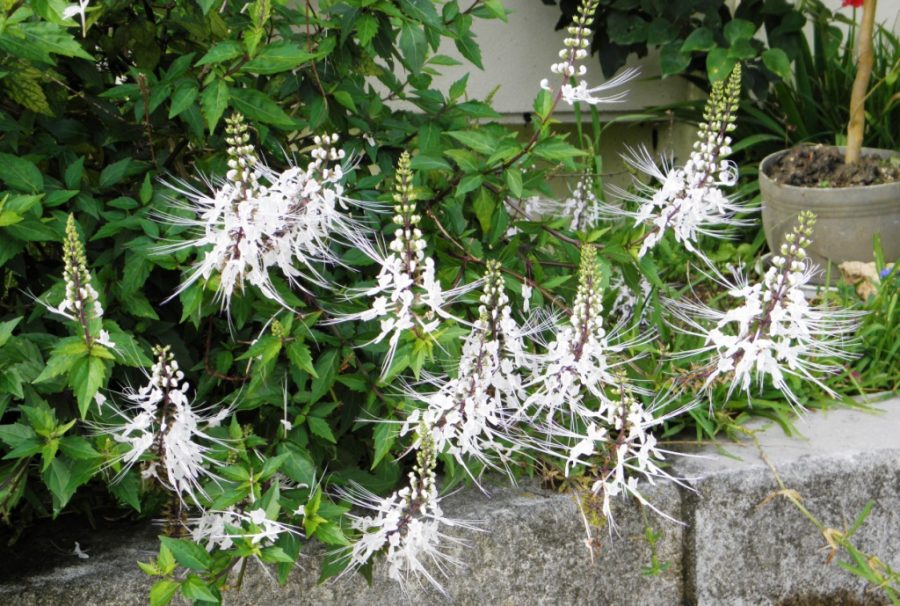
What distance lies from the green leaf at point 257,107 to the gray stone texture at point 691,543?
90 centimetres

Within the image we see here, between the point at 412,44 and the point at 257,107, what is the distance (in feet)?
1.08

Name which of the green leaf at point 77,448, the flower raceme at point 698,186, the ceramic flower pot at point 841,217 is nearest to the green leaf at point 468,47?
the flower raceme at point 698,186

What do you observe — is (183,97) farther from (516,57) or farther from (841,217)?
(516,57)

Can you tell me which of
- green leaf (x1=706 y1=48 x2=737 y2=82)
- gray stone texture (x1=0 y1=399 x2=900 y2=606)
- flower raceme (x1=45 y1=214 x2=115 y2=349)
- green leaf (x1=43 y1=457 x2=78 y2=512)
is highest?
green leaf (x1=706 y1=48 x2=737 y2=82)

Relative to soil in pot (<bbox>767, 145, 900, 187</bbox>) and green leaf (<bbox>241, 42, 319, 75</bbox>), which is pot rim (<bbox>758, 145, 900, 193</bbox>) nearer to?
soil in pot (<bbox>767, 145, 900, 187</bbox>)

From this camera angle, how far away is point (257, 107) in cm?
218

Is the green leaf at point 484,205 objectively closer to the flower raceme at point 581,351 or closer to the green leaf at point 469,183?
the green leaf at point 469,183

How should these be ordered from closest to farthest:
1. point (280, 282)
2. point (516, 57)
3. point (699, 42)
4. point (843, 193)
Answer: point (280, 282) → point (843, 193) → point (699, 42) → point (516, 57)

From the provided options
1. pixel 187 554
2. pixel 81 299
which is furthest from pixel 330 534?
pixel 81 299

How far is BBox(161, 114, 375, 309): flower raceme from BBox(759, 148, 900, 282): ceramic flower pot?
6.73ft

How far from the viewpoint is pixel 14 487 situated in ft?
6.64

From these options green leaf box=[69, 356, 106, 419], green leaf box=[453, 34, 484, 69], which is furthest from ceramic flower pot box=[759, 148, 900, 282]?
green leaf box=[69, 356, 106, 419]

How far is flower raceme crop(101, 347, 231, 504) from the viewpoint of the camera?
6.60ft

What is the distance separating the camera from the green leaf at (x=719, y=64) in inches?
159
